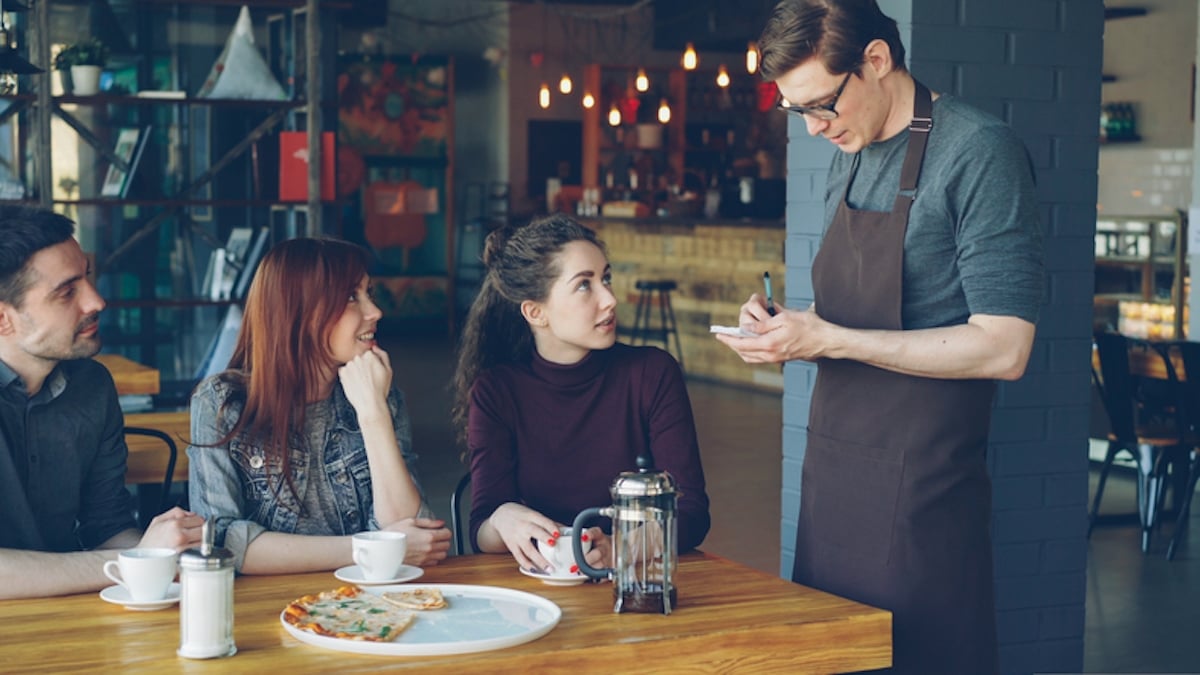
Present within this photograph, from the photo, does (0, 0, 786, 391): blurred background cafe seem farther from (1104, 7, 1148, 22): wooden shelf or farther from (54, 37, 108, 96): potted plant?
(1104, 7, 1148, 22): wooden shelf

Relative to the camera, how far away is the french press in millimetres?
2117

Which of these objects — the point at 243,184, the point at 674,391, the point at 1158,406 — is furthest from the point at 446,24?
the point at 674,391

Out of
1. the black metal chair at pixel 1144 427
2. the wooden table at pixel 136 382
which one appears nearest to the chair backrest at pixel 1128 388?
the black metal chair at pixel 1144 427

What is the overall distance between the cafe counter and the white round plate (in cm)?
868

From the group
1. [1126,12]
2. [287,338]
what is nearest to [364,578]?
[287,338]

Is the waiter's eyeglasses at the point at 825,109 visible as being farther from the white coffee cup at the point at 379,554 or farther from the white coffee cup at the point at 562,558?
the white coffee cup at the point at 379,554

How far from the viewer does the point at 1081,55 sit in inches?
149

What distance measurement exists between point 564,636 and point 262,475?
0.81m

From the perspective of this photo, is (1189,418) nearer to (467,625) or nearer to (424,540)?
(424,540)

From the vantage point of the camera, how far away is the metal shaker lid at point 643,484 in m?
2.11

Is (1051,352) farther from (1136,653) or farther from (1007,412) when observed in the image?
(1136,653)

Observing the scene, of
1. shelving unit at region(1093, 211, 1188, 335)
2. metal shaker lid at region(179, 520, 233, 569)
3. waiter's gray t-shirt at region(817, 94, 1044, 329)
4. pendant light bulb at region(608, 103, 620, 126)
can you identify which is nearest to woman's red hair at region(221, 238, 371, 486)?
metal shaker lid at region(179, 520, 233, 569)

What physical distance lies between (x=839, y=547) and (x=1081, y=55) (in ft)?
5.93

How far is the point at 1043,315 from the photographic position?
3.82m
